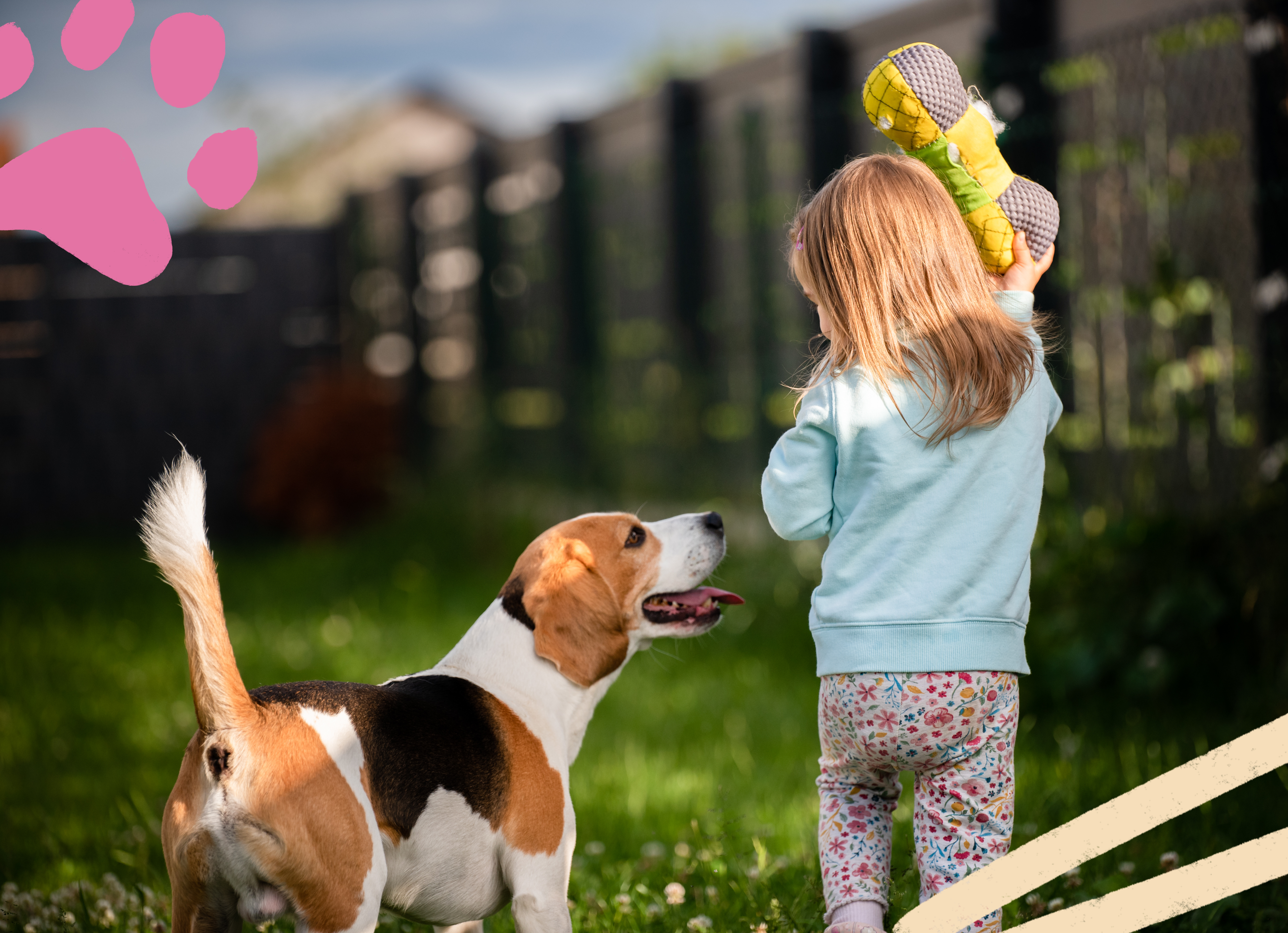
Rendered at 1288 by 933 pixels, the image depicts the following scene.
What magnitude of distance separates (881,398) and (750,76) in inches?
212

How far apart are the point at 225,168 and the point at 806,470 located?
6.79 feet

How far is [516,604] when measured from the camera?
8.53 ft

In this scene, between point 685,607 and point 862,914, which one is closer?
point 862,914

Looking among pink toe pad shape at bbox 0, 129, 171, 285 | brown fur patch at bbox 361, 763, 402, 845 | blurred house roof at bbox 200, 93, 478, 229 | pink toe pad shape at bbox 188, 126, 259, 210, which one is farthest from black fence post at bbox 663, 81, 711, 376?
blurred house roof at bbox 200, 93, 478, 229

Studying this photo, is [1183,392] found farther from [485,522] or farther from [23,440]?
[23,440]

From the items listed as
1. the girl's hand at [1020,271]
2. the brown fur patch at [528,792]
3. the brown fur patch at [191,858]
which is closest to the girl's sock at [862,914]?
the brown fur patch at [528,792]

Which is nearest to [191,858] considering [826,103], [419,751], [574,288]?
[419,751]

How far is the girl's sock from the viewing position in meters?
2.55

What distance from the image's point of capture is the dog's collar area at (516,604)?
2578mm

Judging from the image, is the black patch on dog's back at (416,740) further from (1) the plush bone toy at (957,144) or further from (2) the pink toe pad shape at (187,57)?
(2) the pink toe pad shape at (187,57)

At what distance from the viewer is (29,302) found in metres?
10.9

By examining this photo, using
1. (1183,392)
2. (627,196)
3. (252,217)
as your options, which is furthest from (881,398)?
(252,217)

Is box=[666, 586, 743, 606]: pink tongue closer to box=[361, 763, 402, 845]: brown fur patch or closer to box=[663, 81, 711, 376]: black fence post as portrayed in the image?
box=[361, 763, 402, 845]: brown fur patch

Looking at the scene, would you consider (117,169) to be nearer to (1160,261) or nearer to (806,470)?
(806,470)
